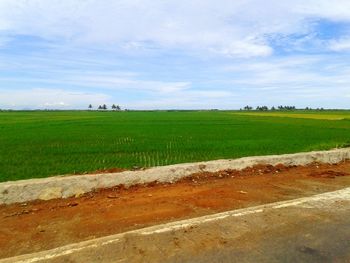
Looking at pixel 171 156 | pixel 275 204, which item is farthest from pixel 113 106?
pixel 275 204

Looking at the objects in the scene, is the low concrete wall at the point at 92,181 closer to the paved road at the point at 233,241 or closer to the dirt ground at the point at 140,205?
the dirt ground at the point at 140,205

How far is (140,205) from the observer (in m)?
5.57

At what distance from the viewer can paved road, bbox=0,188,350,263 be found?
373 centimetres

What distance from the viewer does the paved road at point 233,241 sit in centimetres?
373

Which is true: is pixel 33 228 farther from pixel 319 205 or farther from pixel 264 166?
pixel 264 166

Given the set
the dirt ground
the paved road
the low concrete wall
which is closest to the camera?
the paved road

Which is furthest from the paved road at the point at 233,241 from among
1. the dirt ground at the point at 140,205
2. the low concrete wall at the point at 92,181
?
the low concrete wall at the point at 92,181

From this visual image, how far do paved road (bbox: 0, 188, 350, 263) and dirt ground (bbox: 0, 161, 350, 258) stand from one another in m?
0.41

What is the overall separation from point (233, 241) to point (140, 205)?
179 centimetres

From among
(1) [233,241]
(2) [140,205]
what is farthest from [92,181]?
(1) [233,241]

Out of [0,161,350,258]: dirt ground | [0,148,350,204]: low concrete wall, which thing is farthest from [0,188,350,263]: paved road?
[0,148,350,204]: low concrete wall

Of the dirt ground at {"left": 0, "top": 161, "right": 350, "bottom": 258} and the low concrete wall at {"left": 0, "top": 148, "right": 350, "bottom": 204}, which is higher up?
the low concrete wall at {"left": 0, "top": 148, "right": 350, "bottom": 204}

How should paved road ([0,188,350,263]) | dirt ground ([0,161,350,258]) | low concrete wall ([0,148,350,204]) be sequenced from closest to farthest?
1. paved road ([0,188,350,263])
2. dirt ground ([0,161,350,258])
3. low concrete wall ([0,148,350,204])

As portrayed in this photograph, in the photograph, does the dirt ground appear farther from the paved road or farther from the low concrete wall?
the paved road
